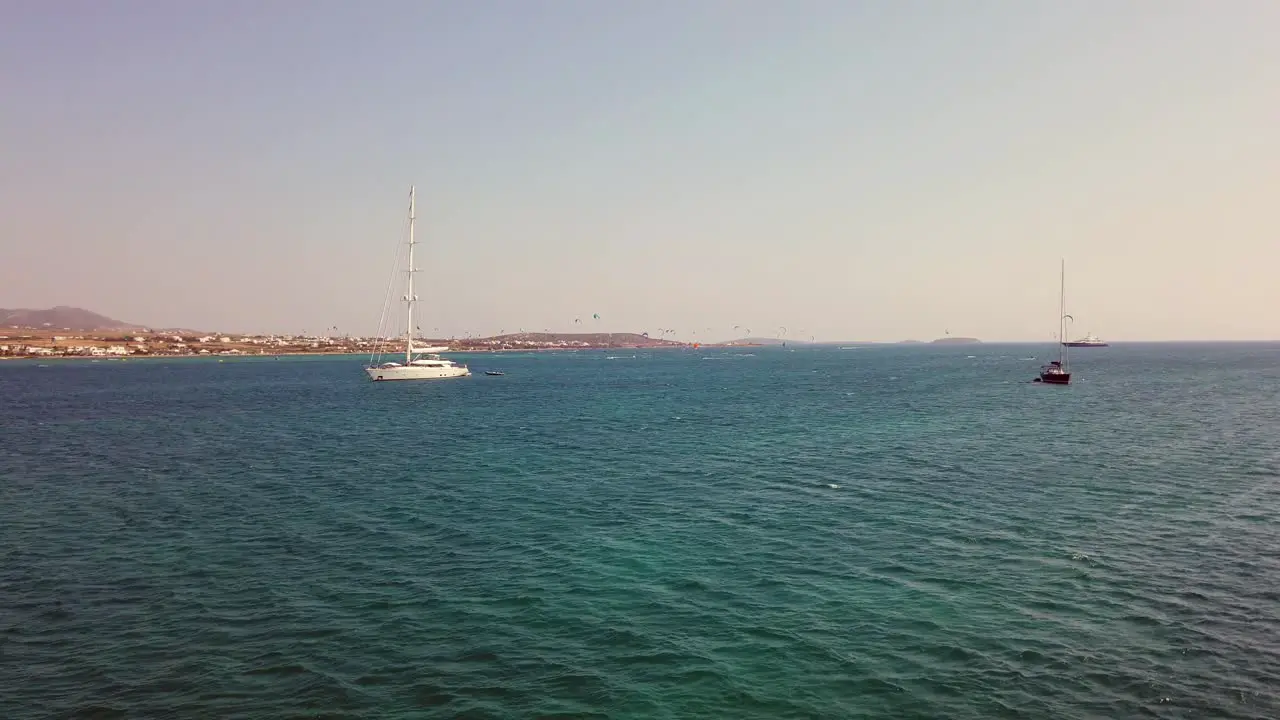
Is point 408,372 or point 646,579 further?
point 408,372

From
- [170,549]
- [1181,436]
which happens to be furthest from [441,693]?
[1181,436]

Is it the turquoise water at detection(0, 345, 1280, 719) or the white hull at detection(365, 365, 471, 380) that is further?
the white hull at detection(365, 365, 471, 380)

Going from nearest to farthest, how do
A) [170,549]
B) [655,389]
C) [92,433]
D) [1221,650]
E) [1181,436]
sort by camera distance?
1. [1221,650]
2. [170,549]
3. [1181,436]
4. [92,433]
5. [655,389]

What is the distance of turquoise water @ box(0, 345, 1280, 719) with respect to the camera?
18891mm

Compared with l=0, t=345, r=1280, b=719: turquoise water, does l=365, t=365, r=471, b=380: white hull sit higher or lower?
higher

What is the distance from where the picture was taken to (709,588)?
26.7 meters

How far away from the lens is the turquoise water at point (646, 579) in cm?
1889

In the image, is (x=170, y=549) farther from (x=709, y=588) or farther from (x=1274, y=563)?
(x=1274, y=563)

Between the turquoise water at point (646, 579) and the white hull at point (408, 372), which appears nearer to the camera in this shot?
the turquoise water at point (646, 579)

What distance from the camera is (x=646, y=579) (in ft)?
91.3

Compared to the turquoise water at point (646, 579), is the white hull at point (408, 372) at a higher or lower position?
higher

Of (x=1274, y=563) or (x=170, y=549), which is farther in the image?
(x=170, y=549)

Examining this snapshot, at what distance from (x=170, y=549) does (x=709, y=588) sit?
77.2ft

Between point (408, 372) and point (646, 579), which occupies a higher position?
point (408, 372)
